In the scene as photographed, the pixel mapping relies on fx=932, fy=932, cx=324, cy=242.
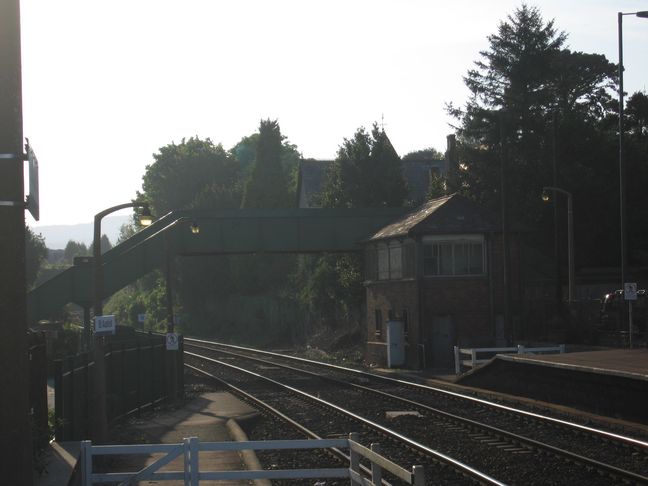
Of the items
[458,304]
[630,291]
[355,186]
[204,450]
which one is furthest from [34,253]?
[204,450]

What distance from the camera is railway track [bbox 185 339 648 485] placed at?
43.3 ft

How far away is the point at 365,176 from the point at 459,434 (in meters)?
42.9

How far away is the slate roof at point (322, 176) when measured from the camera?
275 ft

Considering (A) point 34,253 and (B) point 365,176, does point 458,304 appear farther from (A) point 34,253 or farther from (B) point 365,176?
(A) point 34,253

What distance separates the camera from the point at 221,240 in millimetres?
45250

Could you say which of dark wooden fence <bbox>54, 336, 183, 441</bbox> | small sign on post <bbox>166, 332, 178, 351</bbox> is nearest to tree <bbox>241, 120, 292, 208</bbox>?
dark wooden fence <bbox>54, 336, 183, 441</bbox>

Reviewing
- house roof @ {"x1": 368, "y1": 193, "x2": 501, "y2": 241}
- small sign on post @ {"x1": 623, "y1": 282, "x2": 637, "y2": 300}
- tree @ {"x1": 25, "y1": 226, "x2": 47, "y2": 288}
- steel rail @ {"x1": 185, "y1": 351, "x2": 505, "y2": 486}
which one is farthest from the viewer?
tree @ {"x1": 25, "y1": 226, "x2": 47, "y2": 288}

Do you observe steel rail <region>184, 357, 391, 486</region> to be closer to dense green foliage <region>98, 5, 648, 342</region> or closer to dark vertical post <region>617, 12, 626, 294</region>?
dark vertical post <region>617, 12, 626, 294</region>

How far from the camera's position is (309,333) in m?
59.5

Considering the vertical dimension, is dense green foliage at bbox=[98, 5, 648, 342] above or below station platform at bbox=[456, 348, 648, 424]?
above

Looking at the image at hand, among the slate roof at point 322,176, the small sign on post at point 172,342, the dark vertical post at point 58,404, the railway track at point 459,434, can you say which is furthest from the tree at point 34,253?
the dark vertical post at point 58,404

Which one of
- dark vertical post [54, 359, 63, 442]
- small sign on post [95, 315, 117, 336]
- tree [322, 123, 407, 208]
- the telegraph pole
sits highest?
tree [322, 123, 407, 208]

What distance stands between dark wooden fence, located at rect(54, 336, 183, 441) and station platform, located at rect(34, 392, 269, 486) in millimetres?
619

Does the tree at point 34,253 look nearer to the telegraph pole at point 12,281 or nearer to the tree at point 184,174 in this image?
the tree at point 184,174
